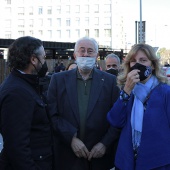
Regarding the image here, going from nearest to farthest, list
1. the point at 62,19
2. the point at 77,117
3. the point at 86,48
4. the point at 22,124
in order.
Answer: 1. the point at 22,124
2. the point at 77,117
3. the point at 86,48
4. the point at 62,19

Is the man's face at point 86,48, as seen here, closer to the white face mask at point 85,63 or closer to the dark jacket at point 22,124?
the white face mask at point 85,63

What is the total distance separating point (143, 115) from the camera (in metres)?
3.06

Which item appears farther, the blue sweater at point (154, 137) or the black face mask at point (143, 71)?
the black face mask at point (143, 71)

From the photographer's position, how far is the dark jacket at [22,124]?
2738 millimetres

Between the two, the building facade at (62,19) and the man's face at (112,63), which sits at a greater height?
the building facade at (62,19)

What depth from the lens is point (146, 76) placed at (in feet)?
10.3

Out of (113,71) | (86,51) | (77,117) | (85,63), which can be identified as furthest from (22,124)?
(113,71)

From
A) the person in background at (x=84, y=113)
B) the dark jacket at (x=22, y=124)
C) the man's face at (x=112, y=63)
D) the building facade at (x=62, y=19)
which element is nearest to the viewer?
the dark jacket at (x=22, y=124)

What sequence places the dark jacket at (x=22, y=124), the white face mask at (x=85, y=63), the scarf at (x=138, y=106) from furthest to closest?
the white face mask at (x=85, y=63) < the scarf at (x=138, y=106) < the dark jacket at (x=22, y=124)

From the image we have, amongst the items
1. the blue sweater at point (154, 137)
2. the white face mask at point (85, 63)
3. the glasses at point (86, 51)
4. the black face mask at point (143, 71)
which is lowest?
the blue sweater at point (154, 137)

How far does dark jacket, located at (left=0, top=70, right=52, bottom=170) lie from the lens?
2738 mm

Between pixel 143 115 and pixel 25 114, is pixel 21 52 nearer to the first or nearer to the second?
pixel 25 114

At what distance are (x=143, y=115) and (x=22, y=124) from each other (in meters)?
1.08

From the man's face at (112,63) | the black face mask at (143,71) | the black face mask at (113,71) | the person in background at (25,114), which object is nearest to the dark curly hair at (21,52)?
the person in background at (25,114)
